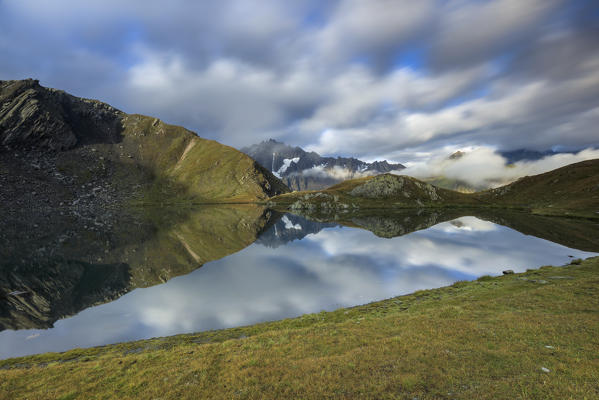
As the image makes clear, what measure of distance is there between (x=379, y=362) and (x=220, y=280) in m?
36.9

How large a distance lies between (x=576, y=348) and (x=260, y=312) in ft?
94.9

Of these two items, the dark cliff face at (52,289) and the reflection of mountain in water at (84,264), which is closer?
the dark cliff face at (52,289)

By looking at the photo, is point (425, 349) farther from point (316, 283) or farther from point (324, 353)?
point (316, 283)

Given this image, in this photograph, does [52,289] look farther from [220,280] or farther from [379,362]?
[379,362]

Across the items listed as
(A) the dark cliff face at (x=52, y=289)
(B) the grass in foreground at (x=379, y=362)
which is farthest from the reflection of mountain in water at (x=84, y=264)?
(B) the grass in foreground at (x=379, y=362)

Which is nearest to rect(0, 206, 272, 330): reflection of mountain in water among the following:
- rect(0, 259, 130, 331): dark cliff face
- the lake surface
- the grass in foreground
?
rect(0, 259, 130, 331): dark cliff face

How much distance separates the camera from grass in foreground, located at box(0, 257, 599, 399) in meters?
12.3

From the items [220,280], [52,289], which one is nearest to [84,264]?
[52,289]

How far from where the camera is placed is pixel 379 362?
1470cm

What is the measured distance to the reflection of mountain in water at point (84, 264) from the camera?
3606cm

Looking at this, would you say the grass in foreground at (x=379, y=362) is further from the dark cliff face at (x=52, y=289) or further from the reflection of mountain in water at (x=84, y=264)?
the reflection of mountain in water at (x=84, y=264)

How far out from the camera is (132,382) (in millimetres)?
15148

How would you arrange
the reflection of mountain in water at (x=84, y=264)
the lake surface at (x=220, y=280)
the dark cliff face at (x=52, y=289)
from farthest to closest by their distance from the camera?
the reflection of mountain in water at (x=84, y=264) → the dark cliff face at (x=52, y=289) → the lake surface at (x=220, y=280)

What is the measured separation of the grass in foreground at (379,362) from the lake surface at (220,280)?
25.3 feet
